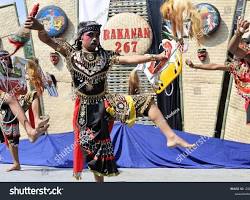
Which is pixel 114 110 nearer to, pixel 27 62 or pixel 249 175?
pixel 249 175

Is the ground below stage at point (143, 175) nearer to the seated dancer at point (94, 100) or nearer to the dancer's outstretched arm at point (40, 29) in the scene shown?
the seated dancer at point (94, 100)

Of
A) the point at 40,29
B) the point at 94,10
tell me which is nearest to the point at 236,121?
the point at 94,10

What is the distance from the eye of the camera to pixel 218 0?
25.7 feet

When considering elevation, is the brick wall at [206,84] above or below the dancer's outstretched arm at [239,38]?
below

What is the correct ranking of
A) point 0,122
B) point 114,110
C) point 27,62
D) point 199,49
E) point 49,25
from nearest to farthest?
point 114,110
point 0,122
point 27,62
point 199,49
point 49,25

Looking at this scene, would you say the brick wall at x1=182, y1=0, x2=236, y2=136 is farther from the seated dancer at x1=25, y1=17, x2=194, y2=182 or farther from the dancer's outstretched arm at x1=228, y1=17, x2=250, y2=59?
the seated dancer at x1=25, y1=17, x2=194, y2=182

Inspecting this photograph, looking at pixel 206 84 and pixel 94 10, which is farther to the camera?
pixel 94 10

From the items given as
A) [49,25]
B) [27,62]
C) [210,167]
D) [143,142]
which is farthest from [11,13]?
[210,167]

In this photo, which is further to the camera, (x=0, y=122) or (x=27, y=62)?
(x=27, y=62)

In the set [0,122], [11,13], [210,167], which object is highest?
[11,13]

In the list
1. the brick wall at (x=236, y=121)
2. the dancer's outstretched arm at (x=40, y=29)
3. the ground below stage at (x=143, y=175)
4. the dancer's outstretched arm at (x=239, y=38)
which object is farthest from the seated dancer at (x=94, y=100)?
the brick wall at (x=236, y=121)

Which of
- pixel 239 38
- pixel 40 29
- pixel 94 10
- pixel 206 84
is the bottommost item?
pixel 206 84

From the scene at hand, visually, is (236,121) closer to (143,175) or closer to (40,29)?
(143,175)

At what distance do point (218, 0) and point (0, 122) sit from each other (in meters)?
3.46
